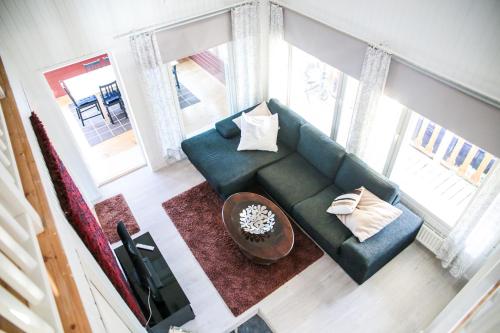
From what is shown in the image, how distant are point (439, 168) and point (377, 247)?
5.63ft

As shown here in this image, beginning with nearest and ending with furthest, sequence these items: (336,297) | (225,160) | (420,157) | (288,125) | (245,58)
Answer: (336,297) → (420,157) → (225,160) → (288,125) → (245,58)

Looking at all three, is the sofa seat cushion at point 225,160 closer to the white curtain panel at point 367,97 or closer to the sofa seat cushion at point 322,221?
the sofa seat cushion at point 322,221

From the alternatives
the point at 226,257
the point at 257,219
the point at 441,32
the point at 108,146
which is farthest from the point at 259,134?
the point at 108,146

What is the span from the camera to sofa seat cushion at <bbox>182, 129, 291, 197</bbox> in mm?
4930

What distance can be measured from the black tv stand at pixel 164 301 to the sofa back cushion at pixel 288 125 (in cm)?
255

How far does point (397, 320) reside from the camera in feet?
12.8

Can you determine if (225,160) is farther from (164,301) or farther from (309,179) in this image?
(164,301)

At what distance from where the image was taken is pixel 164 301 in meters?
3.71

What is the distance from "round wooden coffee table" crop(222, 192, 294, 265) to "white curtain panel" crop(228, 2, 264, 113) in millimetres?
2044

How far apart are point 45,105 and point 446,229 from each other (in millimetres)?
5048

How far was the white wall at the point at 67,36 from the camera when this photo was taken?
3658 millimetres

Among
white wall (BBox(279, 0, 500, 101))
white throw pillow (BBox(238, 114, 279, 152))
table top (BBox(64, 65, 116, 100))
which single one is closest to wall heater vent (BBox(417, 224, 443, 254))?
white wall (BBox(279, 0, 500, 101))

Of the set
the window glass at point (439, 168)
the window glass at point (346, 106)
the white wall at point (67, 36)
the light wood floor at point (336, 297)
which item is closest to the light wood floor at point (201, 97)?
the white wall at point (67, 36)

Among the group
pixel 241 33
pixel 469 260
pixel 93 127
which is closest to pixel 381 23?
pixel 241 33
